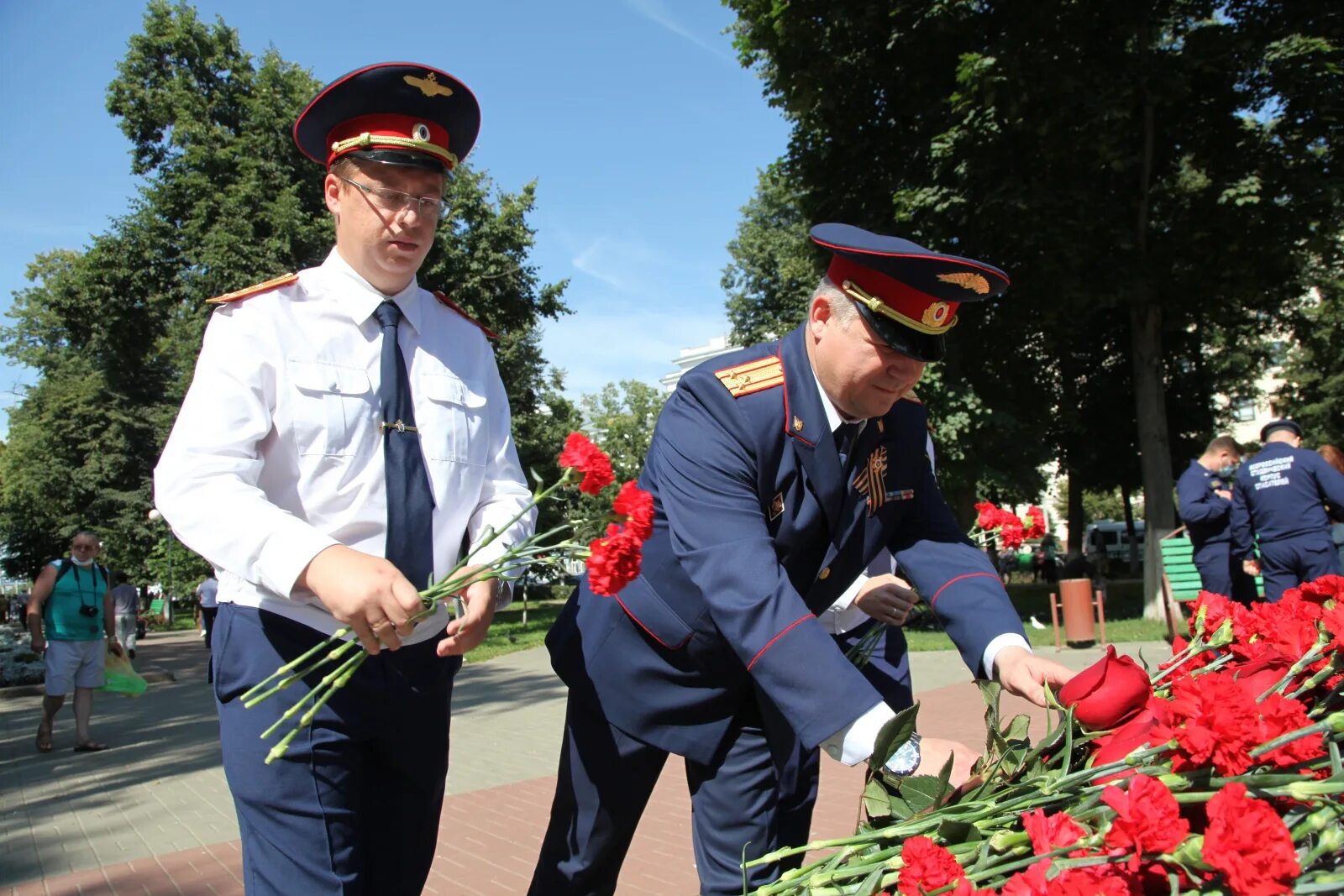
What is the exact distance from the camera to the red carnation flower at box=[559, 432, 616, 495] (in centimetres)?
220

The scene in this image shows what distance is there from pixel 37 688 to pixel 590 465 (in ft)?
46.3

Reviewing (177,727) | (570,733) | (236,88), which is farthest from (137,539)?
(570,733)

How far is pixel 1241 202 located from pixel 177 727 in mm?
14196

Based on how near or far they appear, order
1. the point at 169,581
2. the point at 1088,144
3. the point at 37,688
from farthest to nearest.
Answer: the point at 169,581 < the point at 1088,144 < the point at 37,688

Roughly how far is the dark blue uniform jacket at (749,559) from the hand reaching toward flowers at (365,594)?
0.65 metres

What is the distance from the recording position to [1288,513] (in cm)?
768

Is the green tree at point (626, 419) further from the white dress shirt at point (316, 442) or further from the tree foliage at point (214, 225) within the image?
the white dress shirt at point (316, 442)

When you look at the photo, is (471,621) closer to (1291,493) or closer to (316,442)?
(316,442)

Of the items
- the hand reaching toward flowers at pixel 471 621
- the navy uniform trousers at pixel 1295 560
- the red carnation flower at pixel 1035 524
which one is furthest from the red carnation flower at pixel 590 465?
the navy uniform trousers at pixel 1295 560

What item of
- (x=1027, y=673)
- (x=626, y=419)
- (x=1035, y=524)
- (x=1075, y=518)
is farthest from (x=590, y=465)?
(x=626, y=419)

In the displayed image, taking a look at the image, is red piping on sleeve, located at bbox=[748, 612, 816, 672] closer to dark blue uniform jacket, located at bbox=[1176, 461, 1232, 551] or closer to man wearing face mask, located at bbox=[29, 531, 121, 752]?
dark blue uniform jacket, located at bbox=[1176, 461, 1232, 551]

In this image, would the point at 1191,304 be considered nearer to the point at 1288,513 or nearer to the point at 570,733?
the point at 1288,513

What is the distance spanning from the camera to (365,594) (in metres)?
1.77

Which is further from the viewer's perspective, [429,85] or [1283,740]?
[429,85]
